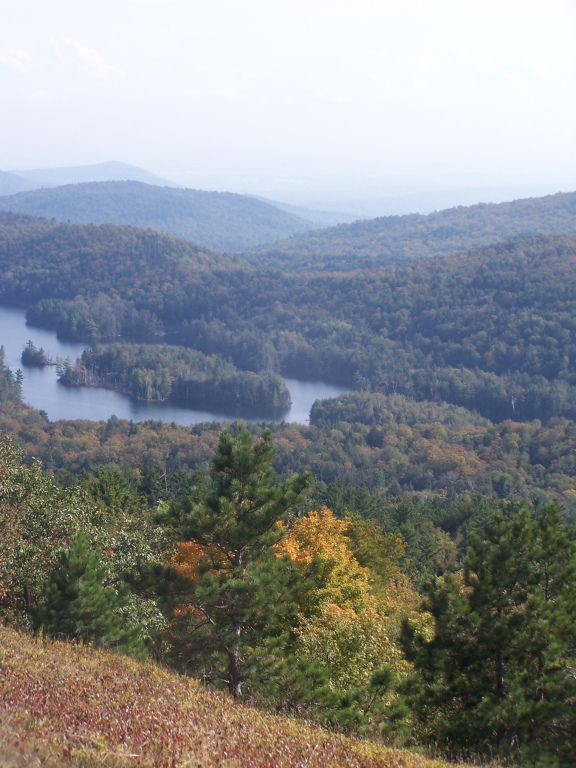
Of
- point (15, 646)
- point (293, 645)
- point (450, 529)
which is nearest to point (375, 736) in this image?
point (293, 645)

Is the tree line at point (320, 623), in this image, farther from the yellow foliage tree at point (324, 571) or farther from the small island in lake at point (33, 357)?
the small island in lake at point (33, 357)

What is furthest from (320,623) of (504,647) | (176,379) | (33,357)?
(33,357)

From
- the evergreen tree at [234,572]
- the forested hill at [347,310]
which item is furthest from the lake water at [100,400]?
the evergreen tree at [234,572]

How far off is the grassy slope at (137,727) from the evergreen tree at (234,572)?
195 centimetres

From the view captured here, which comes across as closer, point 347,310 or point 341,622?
point 341,622

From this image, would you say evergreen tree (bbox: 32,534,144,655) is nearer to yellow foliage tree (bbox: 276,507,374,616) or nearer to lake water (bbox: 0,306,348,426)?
yellow foliage tree (bbox: 276,507,374,616)

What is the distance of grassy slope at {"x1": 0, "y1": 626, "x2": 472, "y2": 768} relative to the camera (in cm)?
531

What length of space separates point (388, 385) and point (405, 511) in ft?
210

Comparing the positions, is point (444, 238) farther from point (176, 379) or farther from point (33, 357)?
point (33, 357)

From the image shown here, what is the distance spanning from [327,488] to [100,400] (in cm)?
5699

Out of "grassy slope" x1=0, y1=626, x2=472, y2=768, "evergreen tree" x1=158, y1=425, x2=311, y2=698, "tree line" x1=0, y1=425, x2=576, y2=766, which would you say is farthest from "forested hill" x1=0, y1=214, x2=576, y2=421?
"grassy slope" x1=0, y1=626, x2=472, y2=768

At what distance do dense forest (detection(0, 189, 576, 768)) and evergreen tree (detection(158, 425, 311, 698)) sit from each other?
4cm

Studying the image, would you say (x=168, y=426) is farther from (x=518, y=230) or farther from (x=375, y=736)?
(x=518, y=230)

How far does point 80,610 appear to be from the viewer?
32.7ft
